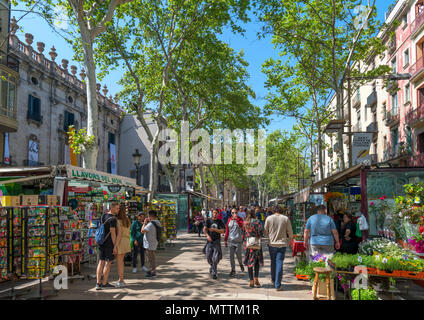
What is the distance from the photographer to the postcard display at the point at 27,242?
716 cm

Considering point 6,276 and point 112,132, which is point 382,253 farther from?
point 112,132

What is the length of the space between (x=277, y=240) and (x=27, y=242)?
16.6 ft

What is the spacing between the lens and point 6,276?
23.3ft

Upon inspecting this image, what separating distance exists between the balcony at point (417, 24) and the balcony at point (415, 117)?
187 inches

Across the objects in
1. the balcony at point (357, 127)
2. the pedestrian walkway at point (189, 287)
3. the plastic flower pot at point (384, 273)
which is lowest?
the pedestrian walkway at point (189, 287)

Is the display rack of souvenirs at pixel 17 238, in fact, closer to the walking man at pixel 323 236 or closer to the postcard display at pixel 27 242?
the postcard display at pixel 27 242

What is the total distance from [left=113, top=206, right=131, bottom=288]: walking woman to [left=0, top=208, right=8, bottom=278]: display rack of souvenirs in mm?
2020

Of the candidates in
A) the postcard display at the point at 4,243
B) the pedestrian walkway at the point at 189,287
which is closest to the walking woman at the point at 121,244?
the pedestrian walkway at the point at 189,287

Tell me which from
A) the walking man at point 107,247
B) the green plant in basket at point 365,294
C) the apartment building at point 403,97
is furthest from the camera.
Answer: the apartment building at point 403,97

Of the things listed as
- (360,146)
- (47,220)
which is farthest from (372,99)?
(47,220)

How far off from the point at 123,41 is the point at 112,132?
932 inches

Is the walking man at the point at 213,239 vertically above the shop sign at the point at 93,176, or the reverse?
the shop sign at the point at 93,176

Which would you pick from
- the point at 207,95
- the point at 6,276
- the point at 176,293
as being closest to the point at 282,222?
the point at 176,293

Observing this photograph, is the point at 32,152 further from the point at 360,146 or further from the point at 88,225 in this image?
the point at 360,146
